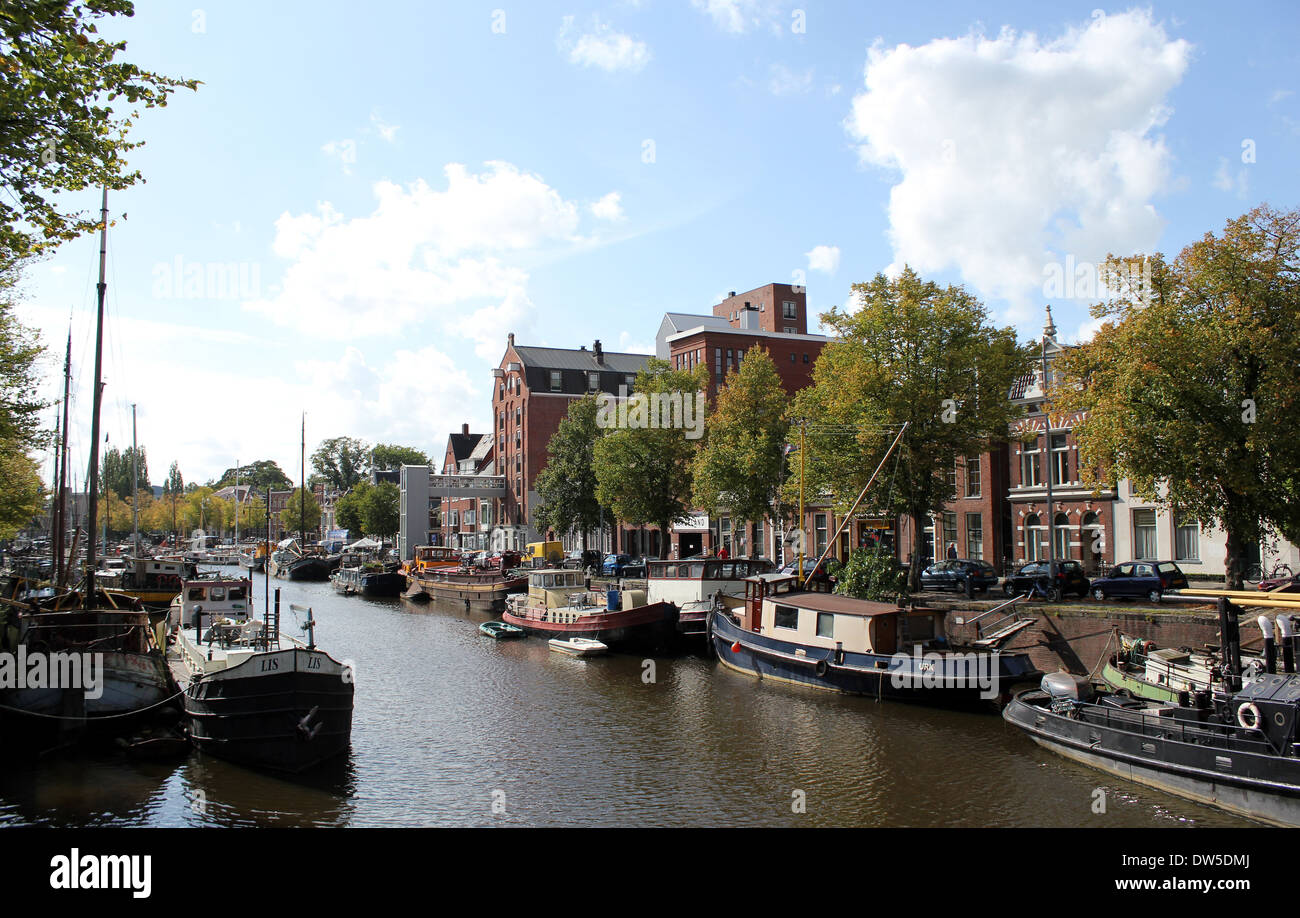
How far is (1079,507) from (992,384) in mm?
13357

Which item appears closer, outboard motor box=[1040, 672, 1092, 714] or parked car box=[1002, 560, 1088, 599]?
outboard motor box=[1040, 672, 1092, 714]

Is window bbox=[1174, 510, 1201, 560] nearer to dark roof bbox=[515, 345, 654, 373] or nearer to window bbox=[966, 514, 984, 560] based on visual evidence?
window bbox=[966, 514, 984, 560]

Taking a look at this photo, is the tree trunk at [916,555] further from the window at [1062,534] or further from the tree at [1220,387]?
the window at [1062,534]

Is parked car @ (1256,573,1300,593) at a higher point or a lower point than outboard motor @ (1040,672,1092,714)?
higher

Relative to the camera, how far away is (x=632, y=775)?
19.4 metres

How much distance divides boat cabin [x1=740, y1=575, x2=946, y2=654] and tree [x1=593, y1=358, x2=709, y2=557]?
88.8ft

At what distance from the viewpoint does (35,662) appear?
2055 centimetres

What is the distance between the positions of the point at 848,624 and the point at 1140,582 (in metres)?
11.9

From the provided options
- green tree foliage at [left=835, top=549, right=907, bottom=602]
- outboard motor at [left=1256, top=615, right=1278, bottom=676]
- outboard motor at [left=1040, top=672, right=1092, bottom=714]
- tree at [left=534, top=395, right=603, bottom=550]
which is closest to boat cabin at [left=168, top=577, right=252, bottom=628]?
green tree foliage at [left=835, top=549, right=907, bottom=602]

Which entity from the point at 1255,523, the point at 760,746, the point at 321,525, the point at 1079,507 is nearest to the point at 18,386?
the point at 760,746

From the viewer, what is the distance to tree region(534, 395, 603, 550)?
69.1m

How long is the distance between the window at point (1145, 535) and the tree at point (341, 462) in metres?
147

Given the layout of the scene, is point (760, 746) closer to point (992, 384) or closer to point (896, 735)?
point (896, 735)

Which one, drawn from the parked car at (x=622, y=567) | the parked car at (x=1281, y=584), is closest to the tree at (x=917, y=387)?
the parked car at (x=1281, y=584)
